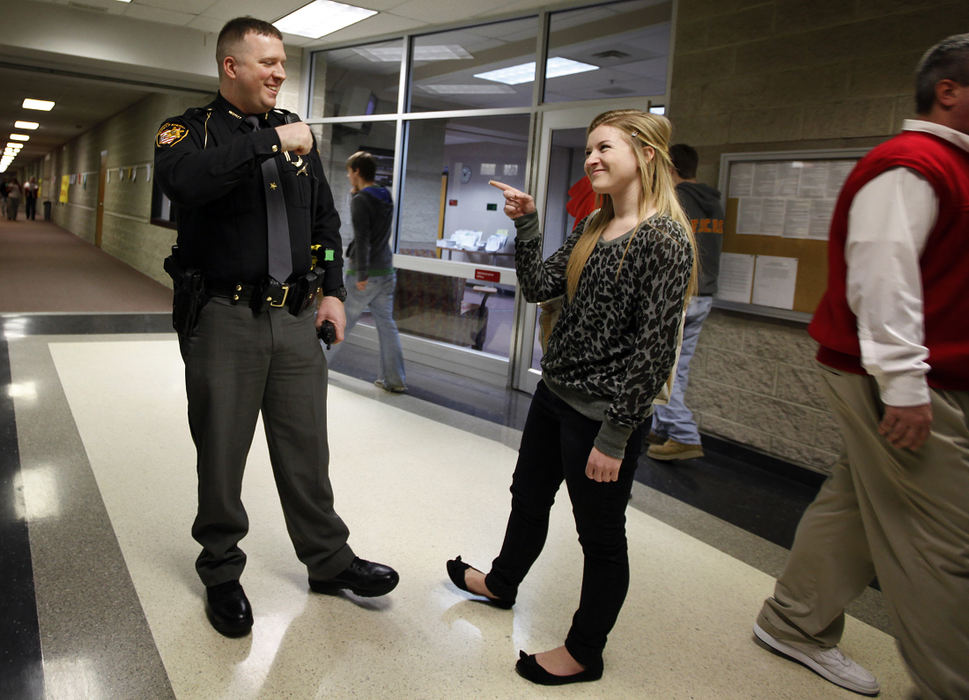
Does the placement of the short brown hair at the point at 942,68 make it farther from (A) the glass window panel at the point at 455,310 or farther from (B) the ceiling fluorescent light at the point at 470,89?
(B) the ceiling fluorescent light at the point at 470,89

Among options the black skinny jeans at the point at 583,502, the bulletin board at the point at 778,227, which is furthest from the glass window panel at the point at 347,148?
the black skinny jeans at the point at 583,502

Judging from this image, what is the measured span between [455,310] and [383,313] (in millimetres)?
1425

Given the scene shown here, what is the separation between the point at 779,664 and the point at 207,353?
1679 mm

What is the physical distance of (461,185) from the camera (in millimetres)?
6027

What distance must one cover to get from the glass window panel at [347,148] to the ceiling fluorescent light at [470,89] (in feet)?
1.87

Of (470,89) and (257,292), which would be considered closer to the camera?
(257,292)

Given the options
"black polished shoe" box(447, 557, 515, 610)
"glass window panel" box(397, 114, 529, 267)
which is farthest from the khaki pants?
"glass window panel" box(397, 114, 529, 267)

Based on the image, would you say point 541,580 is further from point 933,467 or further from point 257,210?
point 257,210

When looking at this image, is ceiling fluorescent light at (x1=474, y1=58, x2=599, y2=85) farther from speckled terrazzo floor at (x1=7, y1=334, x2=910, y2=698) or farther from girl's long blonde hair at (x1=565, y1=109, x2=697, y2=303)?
girl's long blonde hair at (x1=565, y1=109, x2=697, y2=303)

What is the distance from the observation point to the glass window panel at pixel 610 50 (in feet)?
14.7

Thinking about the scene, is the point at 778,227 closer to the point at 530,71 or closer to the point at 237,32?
the point at 530,71

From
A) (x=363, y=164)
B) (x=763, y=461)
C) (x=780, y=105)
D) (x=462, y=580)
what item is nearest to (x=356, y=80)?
(x=363, y=164)

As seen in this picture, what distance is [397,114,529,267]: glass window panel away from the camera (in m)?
5.58

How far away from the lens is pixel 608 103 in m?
4.62
